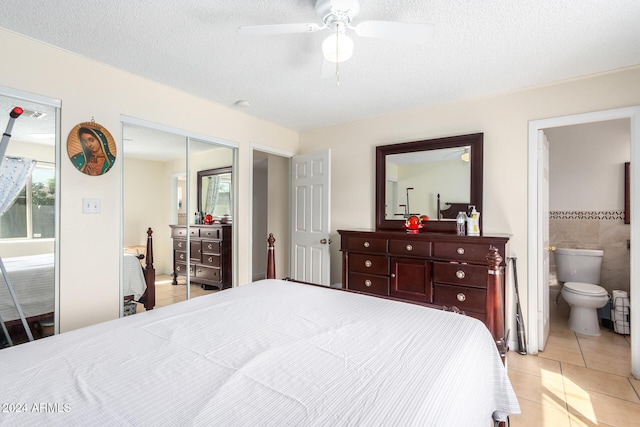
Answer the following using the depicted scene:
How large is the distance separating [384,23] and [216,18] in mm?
1018

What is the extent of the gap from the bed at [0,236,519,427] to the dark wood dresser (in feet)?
3.66

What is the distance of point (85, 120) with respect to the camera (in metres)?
2.28

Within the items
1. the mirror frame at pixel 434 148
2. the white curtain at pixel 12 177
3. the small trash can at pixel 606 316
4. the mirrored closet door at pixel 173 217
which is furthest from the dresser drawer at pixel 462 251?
the white curtain at pixel 12 177

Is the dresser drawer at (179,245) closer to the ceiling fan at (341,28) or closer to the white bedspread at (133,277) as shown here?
the white bedspread at (133,277)

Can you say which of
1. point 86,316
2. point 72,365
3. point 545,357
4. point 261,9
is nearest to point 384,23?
point 261,9

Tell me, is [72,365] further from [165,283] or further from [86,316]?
[165,283]

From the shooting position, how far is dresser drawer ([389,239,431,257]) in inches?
111

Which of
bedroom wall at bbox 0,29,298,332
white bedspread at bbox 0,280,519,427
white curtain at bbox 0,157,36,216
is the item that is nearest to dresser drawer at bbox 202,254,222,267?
bedroom wall at bbox 0,29,298,332

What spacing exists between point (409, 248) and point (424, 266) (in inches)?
8.5

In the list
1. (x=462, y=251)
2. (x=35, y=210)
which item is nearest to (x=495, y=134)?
(x=462, y=251)

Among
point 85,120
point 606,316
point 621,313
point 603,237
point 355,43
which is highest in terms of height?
point 355,43

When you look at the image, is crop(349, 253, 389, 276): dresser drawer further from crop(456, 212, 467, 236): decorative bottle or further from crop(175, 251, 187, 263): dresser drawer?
crop(175, 251, 187, 263): dresser drawer

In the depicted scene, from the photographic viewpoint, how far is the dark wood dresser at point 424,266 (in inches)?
102

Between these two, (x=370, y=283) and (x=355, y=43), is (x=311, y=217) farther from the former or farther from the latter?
(x=355, y=43)
